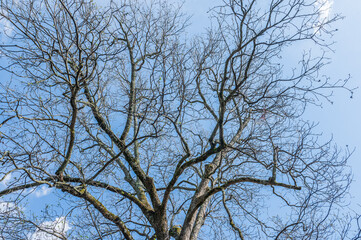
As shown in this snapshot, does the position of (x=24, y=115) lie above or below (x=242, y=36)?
below

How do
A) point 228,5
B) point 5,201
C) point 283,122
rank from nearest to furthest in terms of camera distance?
point 5,201
point 228,5
point 283,122

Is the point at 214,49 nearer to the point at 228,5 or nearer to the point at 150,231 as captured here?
the point at 228,5

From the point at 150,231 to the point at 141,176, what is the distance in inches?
49.9

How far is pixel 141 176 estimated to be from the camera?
19.6 feet

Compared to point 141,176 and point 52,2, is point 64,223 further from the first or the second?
point 52,2

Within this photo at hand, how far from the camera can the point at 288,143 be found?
6129 millimetres

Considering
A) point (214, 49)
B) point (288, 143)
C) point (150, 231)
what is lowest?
point (150, 231)

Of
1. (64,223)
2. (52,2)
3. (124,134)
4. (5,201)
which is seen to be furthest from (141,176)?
(52,2)

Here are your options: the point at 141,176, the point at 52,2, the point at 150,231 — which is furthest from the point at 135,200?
the point at 52,2

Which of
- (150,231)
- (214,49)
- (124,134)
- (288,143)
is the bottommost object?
(150,231)

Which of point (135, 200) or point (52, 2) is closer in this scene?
point (52, 2)

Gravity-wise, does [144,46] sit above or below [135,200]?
above

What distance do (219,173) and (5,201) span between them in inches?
157

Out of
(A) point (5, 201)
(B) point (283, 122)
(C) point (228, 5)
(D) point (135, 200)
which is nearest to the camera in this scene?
(A) point (5, 201)
